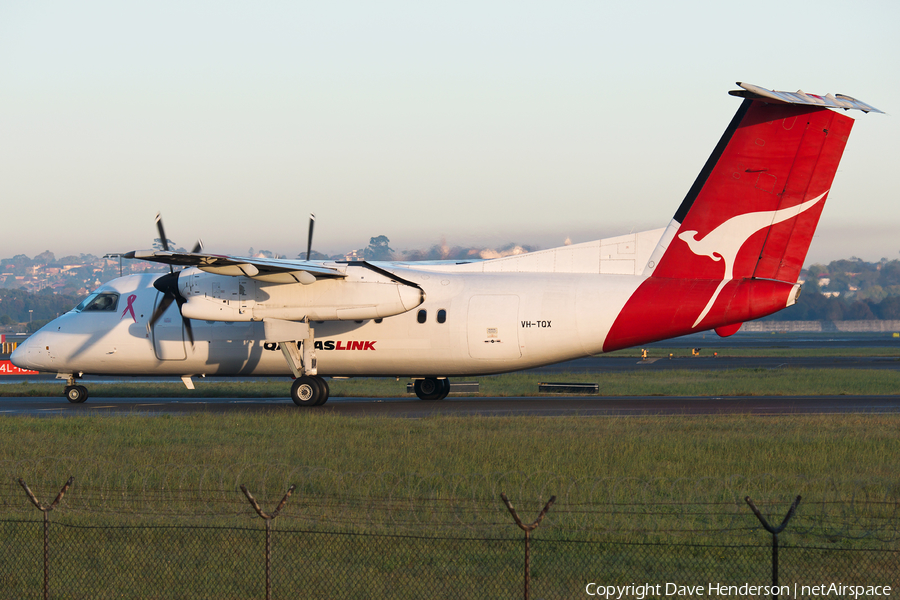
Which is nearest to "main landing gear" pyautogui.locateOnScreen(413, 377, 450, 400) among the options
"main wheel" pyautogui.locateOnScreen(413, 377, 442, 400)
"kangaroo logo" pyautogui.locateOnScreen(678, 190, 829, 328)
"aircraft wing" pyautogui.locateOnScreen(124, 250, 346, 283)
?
"main wheel" pyautogui.locateOnScreen(413, 377, 442, 400)

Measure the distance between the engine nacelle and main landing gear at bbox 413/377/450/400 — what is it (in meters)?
5.09

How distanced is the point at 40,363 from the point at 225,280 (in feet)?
27.8

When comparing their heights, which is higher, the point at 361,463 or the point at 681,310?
the point at 681,310

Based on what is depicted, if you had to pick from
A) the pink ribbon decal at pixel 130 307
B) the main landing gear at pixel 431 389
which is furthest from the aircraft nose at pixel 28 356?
the main landing gear at pixel 431 389

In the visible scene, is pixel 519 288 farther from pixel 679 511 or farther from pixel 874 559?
pixel 874 559

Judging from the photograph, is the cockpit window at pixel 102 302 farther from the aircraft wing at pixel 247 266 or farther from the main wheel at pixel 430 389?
the main wheel at pixel 430 389

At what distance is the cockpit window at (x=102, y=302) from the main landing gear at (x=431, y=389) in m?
10.8

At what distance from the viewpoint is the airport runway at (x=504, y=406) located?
79.7 ft

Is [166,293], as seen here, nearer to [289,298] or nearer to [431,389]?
[289,298]

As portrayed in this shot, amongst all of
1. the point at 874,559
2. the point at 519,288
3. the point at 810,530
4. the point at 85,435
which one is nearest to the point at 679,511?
Answer: the point at 810,530

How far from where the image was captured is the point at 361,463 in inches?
642

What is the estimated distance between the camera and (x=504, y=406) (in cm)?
2672

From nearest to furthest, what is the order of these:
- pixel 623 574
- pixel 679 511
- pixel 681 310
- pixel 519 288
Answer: pixel 623 574 → pixel 679 511 → pixel 681 310 → pixel 519 288

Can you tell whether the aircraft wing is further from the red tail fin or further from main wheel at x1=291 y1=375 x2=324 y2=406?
the red tail fin
